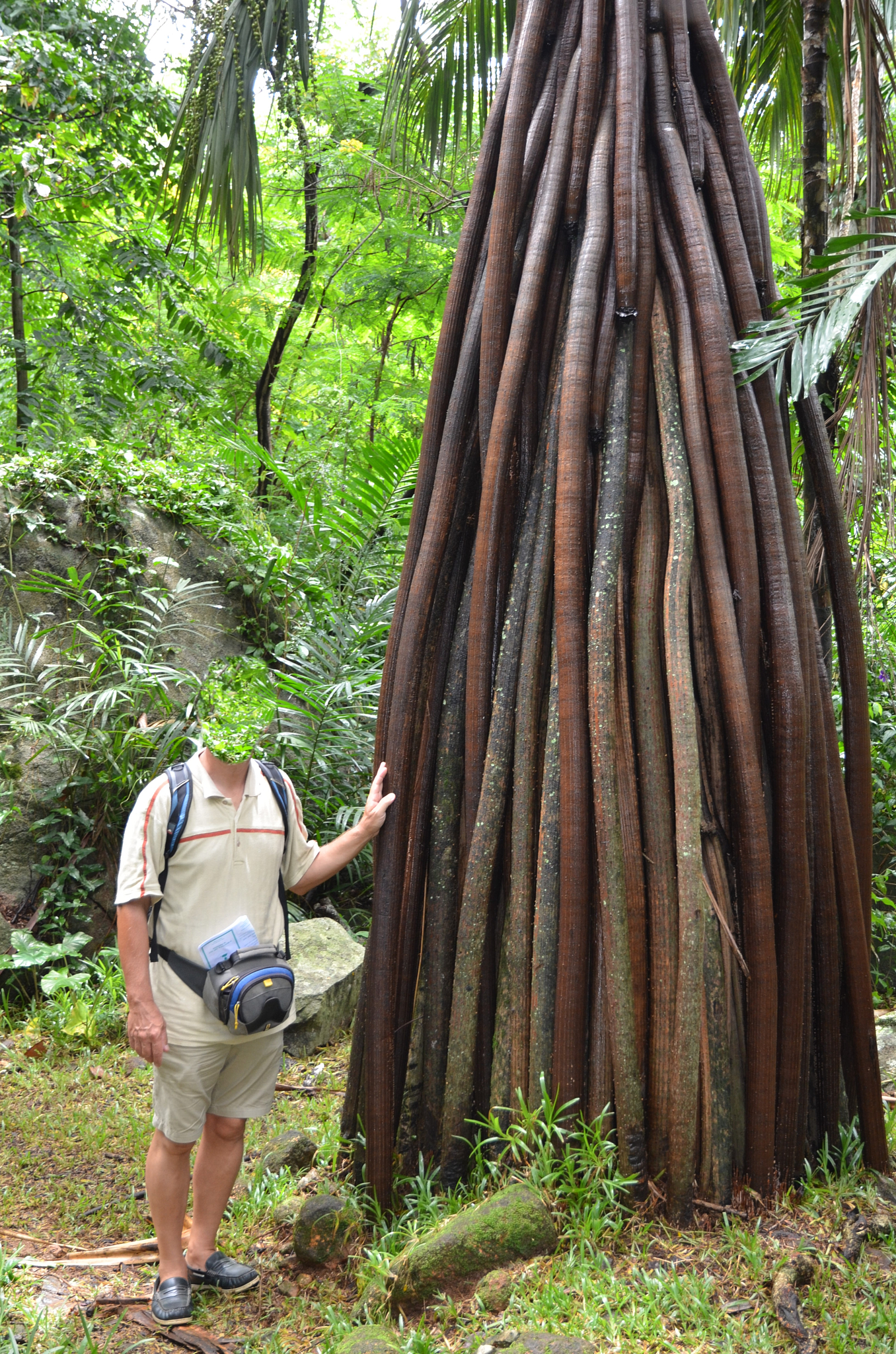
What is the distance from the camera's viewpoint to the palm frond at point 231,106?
424 cm

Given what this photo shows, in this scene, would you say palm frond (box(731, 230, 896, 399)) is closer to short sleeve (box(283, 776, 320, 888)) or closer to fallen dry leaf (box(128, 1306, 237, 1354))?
short sleeve (box(283, 776, 320, 888))

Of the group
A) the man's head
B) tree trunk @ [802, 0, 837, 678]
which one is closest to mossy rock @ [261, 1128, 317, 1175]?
the man's head

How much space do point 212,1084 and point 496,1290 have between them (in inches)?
40.1

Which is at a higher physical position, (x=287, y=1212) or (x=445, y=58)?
(x=445, y=58)

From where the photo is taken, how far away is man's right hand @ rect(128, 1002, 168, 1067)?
287cm

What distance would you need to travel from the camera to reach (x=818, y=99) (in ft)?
13.6

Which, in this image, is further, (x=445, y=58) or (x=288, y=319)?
(x=288, y=319)

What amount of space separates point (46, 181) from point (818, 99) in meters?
4.48

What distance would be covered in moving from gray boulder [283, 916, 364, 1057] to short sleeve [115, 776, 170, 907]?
2.14 metres

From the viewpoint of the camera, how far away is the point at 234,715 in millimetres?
3051

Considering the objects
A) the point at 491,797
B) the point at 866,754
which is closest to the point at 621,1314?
the point at 491,797

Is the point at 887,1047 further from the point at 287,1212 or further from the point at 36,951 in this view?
the point at 36,951

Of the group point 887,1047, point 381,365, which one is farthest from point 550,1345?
point 381,365

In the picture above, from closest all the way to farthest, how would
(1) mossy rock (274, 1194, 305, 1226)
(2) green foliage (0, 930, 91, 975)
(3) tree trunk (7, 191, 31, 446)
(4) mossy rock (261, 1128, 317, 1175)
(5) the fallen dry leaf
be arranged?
(5) the fallen dry leaf < (1) mossy rock (274, 1194, 305, 1226) < (4) mossy rock (261, 1128, 317, 1175) < (2) green foliage (0, 930, 91, 975) < (3) tree trunk (7, 191, 31, 446)
